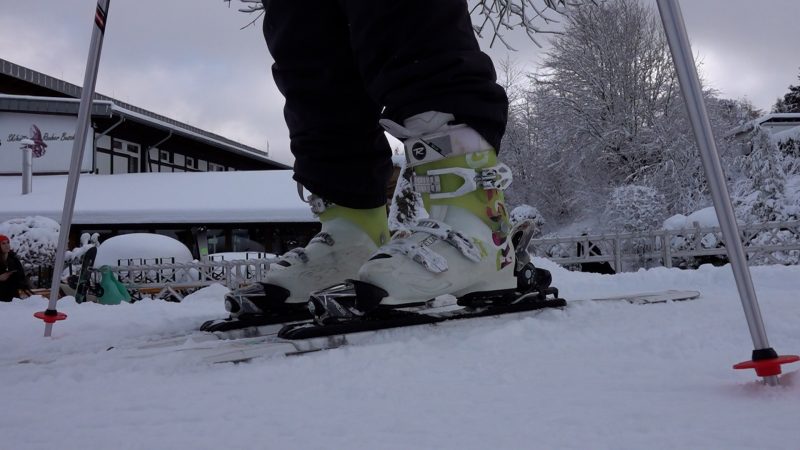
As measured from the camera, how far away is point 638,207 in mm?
12891

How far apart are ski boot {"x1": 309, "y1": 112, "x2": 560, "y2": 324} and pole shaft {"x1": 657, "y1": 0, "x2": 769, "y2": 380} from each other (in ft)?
1.93

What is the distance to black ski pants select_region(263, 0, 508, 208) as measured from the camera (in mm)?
1395

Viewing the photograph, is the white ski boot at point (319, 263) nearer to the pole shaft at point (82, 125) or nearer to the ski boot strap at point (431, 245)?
the ski boot strap at point (431, 245)

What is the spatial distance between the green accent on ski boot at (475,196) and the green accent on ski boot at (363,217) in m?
0.36

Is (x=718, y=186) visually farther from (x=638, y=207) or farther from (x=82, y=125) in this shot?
(x=638, y=207)

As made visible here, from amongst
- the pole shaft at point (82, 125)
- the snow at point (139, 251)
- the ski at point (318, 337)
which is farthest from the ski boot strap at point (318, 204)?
the snow at point (139, 251)

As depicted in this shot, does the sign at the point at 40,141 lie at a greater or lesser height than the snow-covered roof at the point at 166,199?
greater

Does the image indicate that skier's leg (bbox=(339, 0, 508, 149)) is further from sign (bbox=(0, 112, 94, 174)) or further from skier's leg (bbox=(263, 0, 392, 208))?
sign (bbox=(0, 112, 94, 174))

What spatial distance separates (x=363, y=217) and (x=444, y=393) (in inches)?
42.8

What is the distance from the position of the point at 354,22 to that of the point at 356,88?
1.31 ft

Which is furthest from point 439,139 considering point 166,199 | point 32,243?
point 166,199

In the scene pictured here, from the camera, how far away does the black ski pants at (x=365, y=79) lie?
1.39 metres

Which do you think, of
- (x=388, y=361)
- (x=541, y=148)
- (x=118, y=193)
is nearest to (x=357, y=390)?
(x=388, y=361)

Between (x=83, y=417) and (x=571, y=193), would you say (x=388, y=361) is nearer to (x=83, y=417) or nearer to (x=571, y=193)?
(x=83, y=417)
